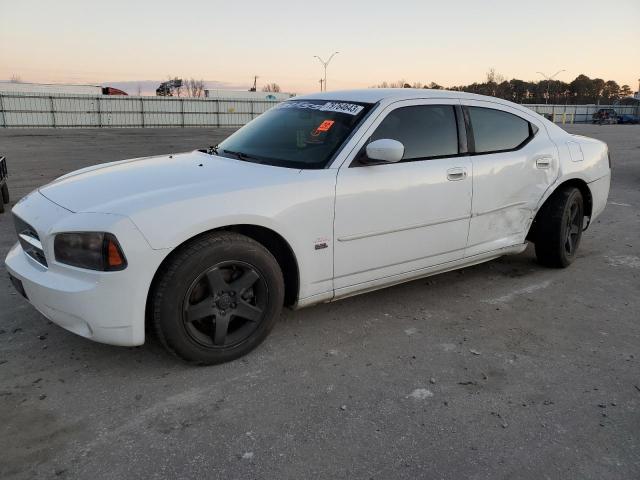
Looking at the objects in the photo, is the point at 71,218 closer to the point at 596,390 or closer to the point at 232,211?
the point at 232,211

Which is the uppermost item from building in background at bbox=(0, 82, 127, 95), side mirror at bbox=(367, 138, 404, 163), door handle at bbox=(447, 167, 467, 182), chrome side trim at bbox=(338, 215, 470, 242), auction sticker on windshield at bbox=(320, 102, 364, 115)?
building in background at bbox=(0, 82, 127, 95)

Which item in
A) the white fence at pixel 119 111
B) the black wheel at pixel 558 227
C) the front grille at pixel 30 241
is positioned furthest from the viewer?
the white fence at pixel 119 111

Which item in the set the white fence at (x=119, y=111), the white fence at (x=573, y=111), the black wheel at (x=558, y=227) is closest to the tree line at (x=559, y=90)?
the white fence at (x=573, y=111)

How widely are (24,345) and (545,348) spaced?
3.24 m

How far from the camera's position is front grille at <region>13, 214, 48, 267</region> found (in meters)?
2.88

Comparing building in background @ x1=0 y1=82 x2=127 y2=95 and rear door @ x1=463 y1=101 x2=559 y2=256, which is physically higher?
building in background @ x1=0 y1=82 x2=127 y2=95

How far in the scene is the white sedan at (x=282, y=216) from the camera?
2.69m

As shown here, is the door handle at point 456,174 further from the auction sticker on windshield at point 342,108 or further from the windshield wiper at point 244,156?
the windshield wiper at point 244,156

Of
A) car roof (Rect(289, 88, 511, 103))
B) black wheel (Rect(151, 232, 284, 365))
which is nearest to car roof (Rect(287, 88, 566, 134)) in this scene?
car roof (Rect(289, 88, 511, 103))

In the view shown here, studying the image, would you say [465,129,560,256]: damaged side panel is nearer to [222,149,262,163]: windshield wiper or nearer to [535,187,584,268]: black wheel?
[535,187,584,268]: black wheel

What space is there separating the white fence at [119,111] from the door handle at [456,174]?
37168mm

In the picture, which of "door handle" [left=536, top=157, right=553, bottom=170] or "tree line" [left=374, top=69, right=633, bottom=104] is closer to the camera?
"door handle" [left=536, top=157, right=553, bottom=170]

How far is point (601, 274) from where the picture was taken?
Answer: 4812 millimetres

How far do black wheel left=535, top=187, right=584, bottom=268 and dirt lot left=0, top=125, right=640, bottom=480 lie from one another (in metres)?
0.67
